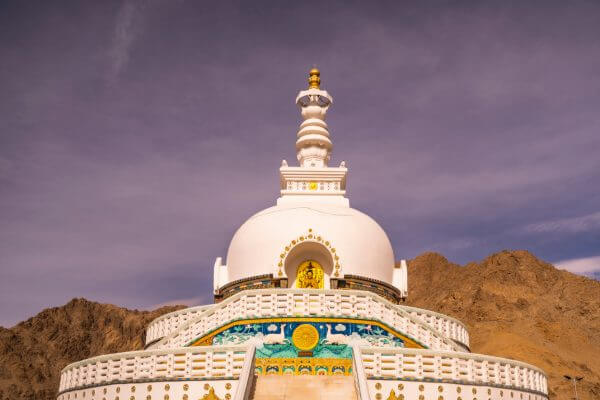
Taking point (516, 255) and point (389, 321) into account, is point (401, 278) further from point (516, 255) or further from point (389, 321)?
point (516, 255)

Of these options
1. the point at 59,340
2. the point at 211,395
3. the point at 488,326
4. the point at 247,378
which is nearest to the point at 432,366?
the point at 247,378

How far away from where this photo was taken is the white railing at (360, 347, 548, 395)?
66.2 ft

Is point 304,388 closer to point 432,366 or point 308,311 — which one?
point 432,366

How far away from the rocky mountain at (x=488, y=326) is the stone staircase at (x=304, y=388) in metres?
58.4

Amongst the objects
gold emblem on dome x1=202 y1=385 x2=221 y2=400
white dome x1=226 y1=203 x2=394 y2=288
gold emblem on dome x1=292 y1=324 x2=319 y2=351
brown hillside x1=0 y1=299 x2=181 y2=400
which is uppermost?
brown hillside x1=0 y1=299 x2=181 y2=400

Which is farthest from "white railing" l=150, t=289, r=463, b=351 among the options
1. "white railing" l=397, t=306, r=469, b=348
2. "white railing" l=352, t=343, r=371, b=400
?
"white railing" l=352, t=343, r=371, b=400

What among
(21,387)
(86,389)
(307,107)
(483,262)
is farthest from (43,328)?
(86,389)

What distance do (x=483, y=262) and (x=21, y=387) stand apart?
67.9m

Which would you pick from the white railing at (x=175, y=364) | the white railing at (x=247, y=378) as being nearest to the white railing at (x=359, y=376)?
the white railing at (x=247, y=378)

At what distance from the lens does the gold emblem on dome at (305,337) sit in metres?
23.1

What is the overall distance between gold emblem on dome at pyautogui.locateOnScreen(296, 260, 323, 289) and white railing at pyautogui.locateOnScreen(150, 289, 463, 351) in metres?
5.59

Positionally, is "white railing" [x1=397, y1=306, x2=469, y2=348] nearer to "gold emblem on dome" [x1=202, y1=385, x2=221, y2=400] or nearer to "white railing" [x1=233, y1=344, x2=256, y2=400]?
"white railing" [x1=233, y1=344, x2=256, y2=400]

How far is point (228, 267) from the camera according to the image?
106 ft

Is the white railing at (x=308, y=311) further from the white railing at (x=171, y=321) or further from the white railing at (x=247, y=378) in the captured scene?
the white railing at (x=171, y=321)
